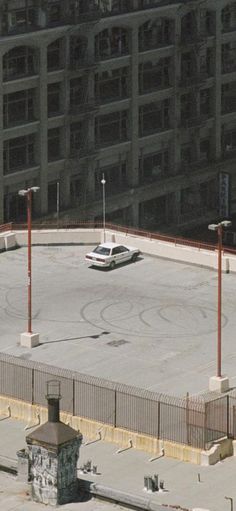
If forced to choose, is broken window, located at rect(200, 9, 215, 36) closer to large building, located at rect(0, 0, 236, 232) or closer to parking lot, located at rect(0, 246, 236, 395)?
large building, located at rect(0, 0, 236, 232)

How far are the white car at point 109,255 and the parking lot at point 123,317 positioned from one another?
1.78 feet

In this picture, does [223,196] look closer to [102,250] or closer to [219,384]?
[102,250]

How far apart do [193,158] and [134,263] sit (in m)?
49.5

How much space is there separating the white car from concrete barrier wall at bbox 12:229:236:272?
1.89 metres

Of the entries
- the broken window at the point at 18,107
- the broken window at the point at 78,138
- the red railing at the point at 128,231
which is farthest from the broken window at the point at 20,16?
the red railing at the point at 128,231

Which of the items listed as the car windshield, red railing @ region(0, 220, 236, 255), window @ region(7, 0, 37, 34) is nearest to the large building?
window @ region(7, 0, 37, 34)

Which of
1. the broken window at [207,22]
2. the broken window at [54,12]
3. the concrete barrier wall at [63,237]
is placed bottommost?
the concrete barrier wall at [63,237]

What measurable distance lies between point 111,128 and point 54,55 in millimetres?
9954

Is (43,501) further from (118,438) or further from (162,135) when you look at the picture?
(162,135)

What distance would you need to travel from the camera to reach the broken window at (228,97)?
168 meters

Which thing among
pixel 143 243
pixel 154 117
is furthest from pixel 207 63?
pixel 143 243

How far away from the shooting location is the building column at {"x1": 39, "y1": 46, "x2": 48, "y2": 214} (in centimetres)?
14500

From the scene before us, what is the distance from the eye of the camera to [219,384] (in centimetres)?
9369

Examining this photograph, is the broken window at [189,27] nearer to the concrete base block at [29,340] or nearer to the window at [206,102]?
the window at [206,102]
